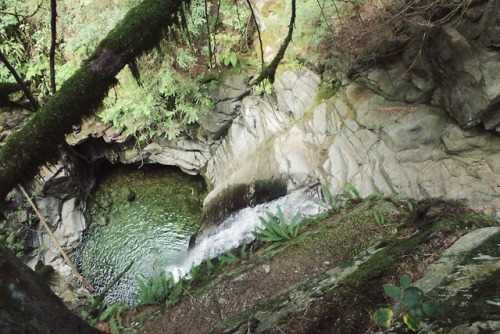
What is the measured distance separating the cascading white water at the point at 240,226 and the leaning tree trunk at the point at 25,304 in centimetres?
659

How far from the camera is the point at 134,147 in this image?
40.0 ft

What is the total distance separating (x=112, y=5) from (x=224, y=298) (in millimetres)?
9286

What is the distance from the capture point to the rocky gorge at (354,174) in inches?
120

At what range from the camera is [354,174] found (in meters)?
8.30

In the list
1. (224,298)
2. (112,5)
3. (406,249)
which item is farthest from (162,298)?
(112,5)

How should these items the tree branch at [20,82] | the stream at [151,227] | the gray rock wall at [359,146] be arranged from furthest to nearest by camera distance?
the stream at [151,227]
the gray rock wall at [359,146]
the tree branch at [20,82]

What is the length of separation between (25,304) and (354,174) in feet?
24.9

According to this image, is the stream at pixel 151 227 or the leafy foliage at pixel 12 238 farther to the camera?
the leafy foliage at pixel 12 238

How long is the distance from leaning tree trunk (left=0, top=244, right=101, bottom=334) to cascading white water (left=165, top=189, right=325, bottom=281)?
21.6 feet

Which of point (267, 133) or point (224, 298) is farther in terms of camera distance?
point (267, 133)

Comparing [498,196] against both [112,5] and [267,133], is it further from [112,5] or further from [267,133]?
[112,5]

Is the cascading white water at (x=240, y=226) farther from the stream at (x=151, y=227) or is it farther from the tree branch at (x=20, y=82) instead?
the tree branch at (x=20, y=82)

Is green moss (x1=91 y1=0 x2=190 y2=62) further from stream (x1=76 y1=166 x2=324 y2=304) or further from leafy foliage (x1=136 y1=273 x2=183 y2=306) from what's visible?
stream (x1=76 y1=166 x2=324 y2=304)

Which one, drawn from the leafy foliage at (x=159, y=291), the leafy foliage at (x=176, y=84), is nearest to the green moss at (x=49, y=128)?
the leafy foliage at (x=159, y=291)
